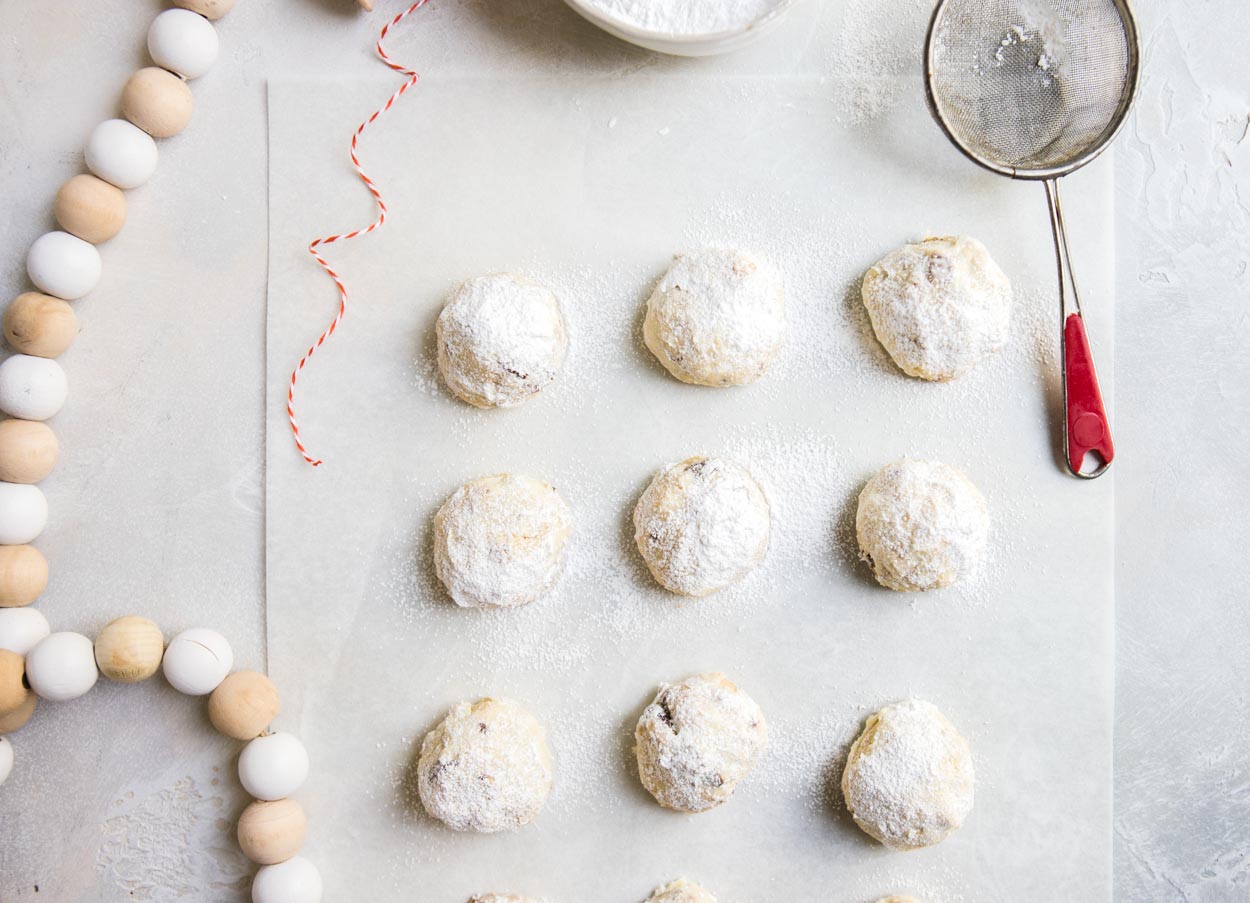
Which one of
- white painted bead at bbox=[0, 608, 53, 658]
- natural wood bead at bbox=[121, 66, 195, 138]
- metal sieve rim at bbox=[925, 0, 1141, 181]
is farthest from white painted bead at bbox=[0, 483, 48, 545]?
metal sieve rim at bbox=[925, 0, 1141, 181]

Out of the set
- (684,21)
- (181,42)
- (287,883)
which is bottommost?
(287,883)

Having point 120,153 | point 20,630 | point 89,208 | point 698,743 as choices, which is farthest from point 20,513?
point 698,743

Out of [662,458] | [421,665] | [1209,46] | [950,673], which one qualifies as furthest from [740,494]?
[1209,46]

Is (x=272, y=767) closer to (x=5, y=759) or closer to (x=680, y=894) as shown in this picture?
(x=5, y=759)

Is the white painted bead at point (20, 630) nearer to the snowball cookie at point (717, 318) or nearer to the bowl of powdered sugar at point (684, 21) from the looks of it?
the snowball cookie at point (717, 318)

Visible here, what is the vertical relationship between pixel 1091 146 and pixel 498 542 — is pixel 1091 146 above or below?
above

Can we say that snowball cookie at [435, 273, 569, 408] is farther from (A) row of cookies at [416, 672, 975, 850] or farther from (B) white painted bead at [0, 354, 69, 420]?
(B) white painted bead at [0, 354, 69, 420]

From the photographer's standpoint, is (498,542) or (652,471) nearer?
(498,542)
